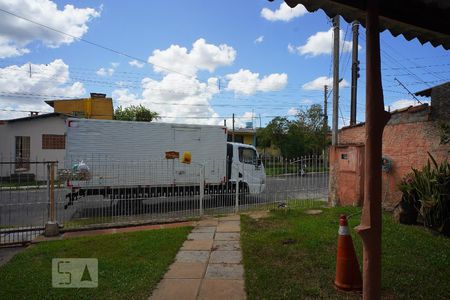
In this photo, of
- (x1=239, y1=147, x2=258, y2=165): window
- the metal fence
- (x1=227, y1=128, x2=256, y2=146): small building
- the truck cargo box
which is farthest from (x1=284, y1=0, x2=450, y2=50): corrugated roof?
(x1=227, y1=128, x2=256, y2=146): small building

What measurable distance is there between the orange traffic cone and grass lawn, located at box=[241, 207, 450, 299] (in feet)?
0.40

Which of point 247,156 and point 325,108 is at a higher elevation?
point 325,108

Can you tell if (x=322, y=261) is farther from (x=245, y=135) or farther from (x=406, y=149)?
(x=245, y=135)

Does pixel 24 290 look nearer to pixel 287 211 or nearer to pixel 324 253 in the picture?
pixel 324 253

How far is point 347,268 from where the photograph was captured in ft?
15.0

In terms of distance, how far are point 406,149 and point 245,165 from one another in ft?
21.0

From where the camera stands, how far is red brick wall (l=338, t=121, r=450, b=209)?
27.6 ft

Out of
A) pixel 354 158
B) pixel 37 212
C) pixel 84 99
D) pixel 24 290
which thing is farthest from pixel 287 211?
pixel 84 99

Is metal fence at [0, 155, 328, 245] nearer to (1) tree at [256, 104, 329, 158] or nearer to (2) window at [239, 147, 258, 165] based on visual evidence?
(2) window at [239, 147, 258, 165]

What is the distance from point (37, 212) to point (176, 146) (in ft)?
16.4

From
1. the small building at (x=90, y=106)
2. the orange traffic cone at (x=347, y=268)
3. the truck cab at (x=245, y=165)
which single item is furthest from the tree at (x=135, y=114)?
the orange traffic cone at (x=347, y=268)

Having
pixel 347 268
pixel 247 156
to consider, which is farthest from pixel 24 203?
pixel 247 156

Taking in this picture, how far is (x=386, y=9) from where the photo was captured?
4035 millimetres

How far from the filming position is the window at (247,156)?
14.6 meters
